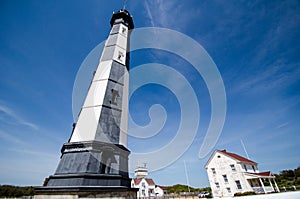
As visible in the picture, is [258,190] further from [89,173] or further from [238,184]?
[89,173]

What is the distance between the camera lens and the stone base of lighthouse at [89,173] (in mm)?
5555

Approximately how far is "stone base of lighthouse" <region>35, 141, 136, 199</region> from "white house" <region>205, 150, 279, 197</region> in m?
18.2

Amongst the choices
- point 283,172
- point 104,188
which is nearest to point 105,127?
point 104,188

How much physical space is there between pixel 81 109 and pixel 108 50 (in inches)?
216

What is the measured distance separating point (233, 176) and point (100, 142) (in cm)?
2051

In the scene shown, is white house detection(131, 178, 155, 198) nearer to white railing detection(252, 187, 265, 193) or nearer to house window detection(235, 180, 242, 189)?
house window detection(235, 180, 242, 189)

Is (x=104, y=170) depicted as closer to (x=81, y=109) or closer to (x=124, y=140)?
(x=124, y=140)

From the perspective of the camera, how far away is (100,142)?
23.0ft

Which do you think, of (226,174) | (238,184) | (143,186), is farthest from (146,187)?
(238,184)

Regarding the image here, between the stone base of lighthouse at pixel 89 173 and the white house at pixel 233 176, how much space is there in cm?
1821

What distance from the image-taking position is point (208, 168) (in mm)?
22562

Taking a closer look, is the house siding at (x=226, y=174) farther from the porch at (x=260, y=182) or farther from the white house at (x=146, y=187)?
the white house at (x=146, y=187)

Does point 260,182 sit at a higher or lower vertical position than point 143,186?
lower

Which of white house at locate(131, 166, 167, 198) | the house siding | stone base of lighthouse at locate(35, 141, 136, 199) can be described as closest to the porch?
the house siding
